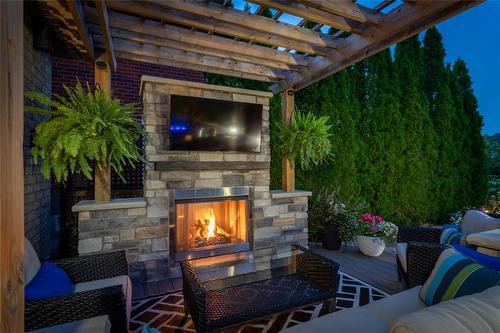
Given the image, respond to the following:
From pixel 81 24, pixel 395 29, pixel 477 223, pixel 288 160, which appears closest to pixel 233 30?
pixel 81 24

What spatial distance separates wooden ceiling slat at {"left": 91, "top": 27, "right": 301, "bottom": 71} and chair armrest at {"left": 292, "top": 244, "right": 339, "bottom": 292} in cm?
239

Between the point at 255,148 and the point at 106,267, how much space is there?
85.6 inches

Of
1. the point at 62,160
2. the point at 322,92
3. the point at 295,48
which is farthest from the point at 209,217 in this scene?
the point at 322,92

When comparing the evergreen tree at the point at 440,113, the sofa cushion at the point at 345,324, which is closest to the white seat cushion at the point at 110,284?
the sofa cushion at the point at 345,324

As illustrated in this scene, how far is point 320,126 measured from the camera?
376cm

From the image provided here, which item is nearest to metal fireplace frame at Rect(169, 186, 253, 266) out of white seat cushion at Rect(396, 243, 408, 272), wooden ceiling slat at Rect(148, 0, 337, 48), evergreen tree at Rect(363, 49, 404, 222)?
white seat cushion at Rect(396, 243, 408, 272)

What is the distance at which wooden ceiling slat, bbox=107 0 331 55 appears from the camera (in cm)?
219

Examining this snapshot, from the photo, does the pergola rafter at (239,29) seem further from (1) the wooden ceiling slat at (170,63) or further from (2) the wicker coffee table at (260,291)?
(2) the wicker coffee table at (260,291)

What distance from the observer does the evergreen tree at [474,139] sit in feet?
20.3

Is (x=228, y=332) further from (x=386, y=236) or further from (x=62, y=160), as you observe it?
(x=386, y=236)

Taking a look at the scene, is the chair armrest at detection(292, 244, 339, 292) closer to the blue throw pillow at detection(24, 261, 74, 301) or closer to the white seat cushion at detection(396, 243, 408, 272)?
the white seat cushion at detection(396, 243, 408, 272)

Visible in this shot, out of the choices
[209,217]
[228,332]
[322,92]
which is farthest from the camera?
[322,92]

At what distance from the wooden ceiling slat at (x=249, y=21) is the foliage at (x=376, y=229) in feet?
8.75

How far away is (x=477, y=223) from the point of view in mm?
3105
